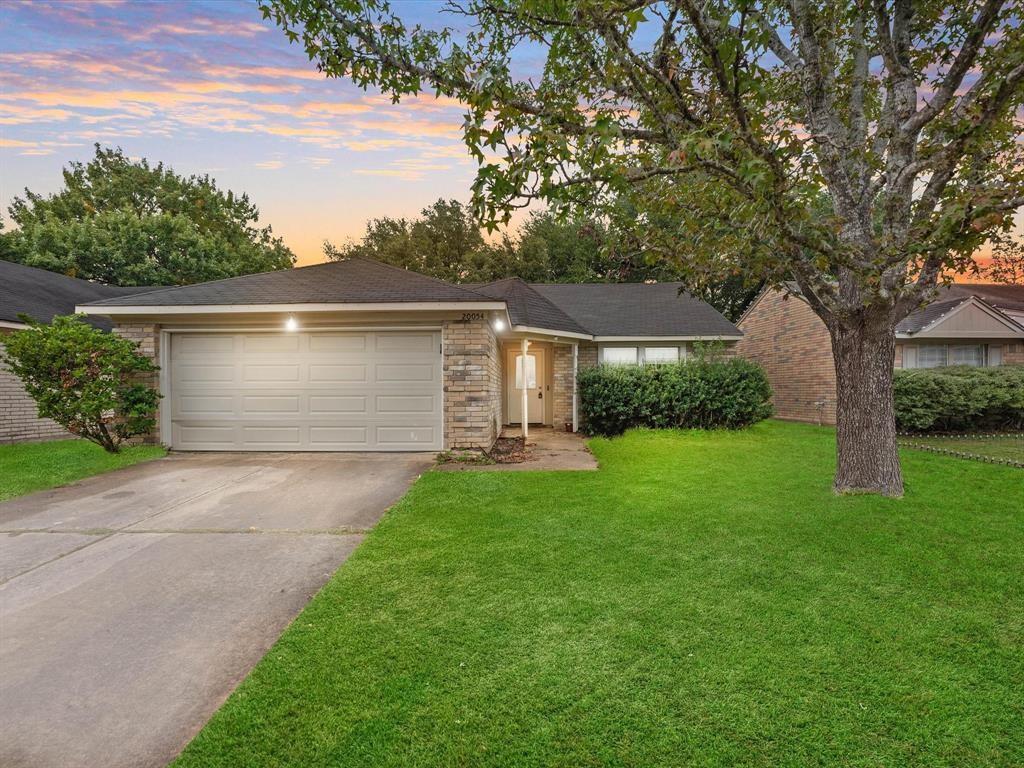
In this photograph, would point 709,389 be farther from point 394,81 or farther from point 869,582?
point 394,81

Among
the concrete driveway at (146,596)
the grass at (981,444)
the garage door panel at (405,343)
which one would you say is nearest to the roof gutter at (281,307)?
the garage door panel at (405,343)

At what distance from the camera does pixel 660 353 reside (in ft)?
47.0

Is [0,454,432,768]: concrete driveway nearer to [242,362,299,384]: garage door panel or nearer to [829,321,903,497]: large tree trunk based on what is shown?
[242,362,299,384]: garage door panel

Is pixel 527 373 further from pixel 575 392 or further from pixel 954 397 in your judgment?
pixel 954 397

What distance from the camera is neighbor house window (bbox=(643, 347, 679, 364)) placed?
14.3 meters

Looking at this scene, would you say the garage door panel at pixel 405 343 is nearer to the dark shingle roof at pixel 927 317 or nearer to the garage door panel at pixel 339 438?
the garage door panel at pixel 339 438

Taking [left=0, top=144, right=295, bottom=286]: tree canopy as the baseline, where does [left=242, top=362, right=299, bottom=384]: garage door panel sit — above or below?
below

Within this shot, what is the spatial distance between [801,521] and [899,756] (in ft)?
10.7

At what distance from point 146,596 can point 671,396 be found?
10.2 meters

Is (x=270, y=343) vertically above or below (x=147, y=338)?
below

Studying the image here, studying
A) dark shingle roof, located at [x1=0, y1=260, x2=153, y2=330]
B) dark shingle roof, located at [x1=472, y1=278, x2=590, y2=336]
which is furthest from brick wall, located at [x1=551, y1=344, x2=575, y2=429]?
dark shingle roof, located at [x1=0, y1=260, x2=153, y2=330]

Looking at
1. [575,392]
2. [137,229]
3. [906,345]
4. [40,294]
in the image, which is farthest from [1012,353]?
[137,229]

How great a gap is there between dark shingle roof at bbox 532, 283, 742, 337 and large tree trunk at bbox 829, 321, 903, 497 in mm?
7348

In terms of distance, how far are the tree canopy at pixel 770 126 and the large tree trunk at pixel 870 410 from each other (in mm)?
19
